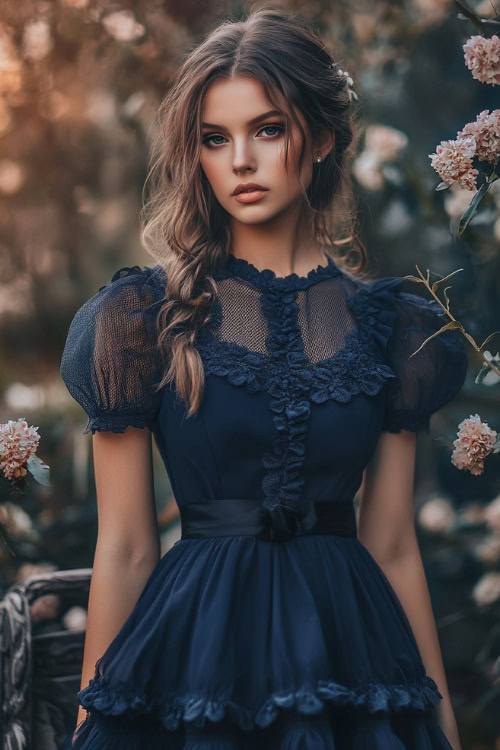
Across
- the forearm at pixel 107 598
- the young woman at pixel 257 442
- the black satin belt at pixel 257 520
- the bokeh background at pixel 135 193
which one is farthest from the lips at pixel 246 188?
the bokeh background at pixel 135 193

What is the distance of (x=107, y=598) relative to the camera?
195 cm

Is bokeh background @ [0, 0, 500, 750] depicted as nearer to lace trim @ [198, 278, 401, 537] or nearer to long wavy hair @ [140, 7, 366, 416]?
long wavy hair @ [140, 7, 366, 416]

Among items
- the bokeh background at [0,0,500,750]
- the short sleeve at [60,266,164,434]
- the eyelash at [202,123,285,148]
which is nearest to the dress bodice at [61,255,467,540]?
the short sleeve at [60,266,164,434]

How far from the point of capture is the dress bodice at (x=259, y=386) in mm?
1943

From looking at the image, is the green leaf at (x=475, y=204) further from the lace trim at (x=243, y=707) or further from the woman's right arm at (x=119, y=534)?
the lace trim at (x=243, y=707)

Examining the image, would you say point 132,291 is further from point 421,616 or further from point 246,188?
point 421,616

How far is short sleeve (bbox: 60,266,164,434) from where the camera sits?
196cm

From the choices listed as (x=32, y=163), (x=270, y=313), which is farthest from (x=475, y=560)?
(x=32, y=163)

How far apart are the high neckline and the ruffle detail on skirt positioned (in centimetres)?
79

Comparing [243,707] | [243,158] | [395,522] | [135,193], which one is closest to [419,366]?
[395,522]

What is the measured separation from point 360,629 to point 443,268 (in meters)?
1.74

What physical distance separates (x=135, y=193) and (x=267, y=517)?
5.92 ft

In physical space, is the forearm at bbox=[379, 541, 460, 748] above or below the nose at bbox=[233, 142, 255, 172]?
below

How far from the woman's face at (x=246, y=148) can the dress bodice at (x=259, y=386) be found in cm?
15
